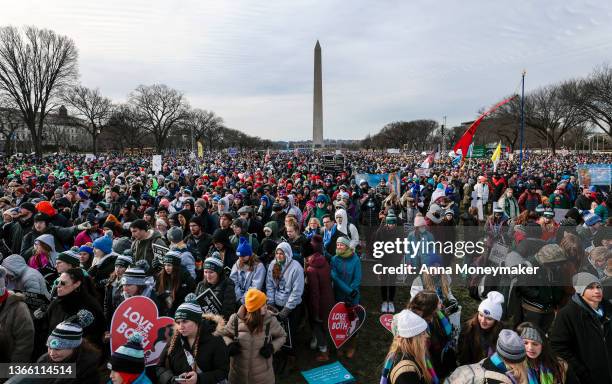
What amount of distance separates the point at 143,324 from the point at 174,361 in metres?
0.72

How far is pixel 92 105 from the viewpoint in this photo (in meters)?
50.4

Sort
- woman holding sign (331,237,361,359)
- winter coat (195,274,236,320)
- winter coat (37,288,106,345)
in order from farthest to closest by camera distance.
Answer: woman holding sign (331,237,361,359) < winter coat (195,274,236,320) < winter coat (37,288,106,345)

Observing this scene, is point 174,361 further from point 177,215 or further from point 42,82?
point 42,82

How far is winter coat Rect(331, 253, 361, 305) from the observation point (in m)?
4.78

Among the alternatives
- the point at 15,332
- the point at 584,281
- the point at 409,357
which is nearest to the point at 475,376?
the point at 409,357

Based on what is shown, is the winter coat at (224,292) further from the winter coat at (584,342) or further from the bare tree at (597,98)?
the bare tree at (597,98)

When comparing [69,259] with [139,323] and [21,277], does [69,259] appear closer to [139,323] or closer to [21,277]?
[21,277]

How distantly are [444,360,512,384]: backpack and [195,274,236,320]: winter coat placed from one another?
2181mm

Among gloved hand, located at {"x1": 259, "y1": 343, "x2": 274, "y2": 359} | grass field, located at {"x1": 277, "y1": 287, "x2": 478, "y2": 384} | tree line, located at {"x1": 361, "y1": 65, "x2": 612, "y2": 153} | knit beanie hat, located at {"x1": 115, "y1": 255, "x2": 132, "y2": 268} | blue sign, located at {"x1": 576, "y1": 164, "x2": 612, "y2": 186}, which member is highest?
tree line, located at {"x1": 361, "y1": 65, "x2": 612, "y2": 153}

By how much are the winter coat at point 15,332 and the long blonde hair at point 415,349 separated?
2837 mm

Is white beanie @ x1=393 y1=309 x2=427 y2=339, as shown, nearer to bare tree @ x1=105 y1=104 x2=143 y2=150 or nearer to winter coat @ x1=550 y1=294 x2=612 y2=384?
winter coat @ x1=550 y1=294 x2=612 y2=384

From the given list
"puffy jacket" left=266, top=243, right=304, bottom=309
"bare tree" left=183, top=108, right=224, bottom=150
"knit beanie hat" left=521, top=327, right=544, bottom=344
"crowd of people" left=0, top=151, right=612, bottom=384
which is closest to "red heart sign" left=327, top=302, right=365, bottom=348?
"crowd of people" left=0, top=151, right=612, bottom=384

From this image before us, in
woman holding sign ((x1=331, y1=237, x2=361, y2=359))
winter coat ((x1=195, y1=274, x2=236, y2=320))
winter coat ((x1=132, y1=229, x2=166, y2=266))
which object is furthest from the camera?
winter coat ((x1=132, y1=229, x2=166, y2=266))

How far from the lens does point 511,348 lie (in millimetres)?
2281
